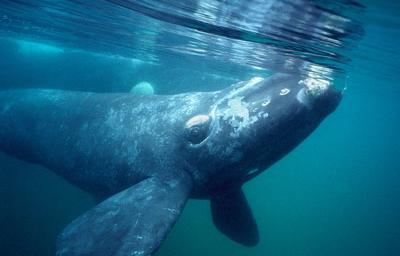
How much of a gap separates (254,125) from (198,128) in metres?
1.37

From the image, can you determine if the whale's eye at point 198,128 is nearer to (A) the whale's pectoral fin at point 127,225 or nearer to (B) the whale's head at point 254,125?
(B) the whale's head at point 254,125

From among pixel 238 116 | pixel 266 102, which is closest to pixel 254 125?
pixel 238 116

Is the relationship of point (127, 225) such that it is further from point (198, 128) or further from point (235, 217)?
point (235, 217)

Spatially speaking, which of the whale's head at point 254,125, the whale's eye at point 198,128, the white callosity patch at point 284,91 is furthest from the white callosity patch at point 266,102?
the whale's eye at point 198,128

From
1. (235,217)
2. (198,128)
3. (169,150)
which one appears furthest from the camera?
(235,217)

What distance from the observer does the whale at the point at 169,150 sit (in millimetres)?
6938

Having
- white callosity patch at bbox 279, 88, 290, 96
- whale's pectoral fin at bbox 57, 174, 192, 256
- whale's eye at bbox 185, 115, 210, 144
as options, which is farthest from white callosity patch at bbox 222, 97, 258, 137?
whale's pectoral fin at bbox 57, 174, 192, 256

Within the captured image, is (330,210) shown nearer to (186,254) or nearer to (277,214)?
(277,214)

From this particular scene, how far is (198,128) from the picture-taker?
885cm

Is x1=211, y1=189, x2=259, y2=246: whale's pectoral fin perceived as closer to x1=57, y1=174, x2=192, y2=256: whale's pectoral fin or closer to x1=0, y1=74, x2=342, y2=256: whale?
x1=0, y1=74, x2=342, y2=256: whale

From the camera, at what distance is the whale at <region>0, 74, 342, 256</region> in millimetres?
6938

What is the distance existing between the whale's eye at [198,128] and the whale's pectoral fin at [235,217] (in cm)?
191

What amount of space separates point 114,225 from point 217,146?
303cm

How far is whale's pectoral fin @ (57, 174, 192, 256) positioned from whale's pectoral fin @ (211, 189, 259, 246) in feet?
7.11
